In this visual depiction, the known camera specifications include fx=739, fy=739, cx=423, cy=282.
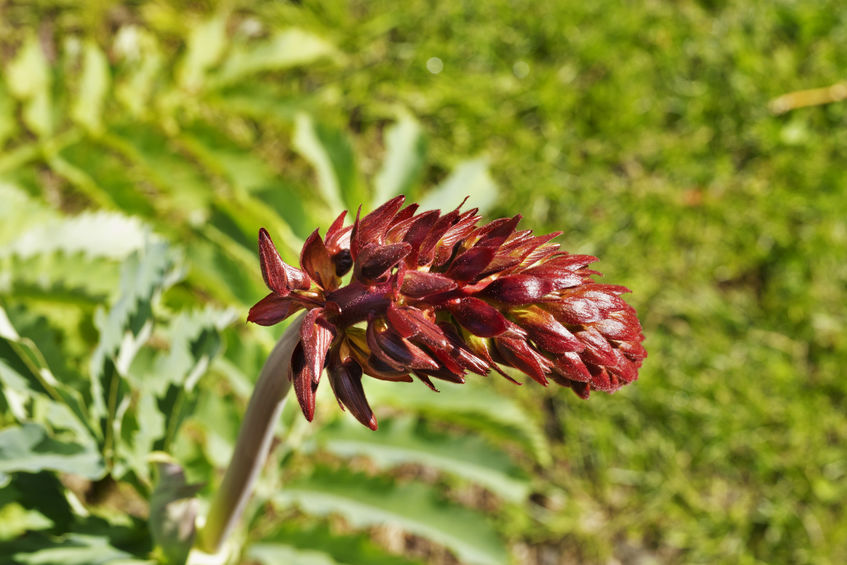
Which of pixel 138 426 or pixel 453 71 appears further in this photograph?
pixel 453 71

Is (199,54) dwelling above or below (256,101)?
above

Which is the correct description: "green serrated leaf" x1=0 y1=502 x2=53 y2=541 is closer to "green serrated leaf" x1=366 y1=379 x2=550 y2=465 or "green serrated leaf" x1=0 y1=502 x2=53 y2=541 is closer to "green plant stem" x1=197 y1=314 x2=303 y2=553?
"green plant stem" x1=197 y1=314 x2=303 y2=553

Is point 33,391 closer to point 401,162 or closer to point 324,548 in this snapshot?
point 324,548

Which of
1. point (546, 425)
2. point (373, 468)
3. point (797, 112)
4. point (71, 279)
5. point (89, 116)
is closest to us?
point (71, 279)

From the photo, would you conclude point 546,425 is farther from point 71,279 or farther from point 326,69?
point 71,279

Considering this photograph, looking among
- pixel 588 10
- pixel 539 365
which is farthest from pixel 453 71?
pixel 539 365

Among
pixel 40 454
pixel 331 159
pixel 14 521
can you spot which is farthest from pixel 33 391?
pixel 331 159

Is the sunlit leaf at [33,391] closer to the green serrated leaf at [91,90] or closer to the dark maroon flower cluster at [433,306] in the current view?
the dark maroon flower cluster at [433,306]
